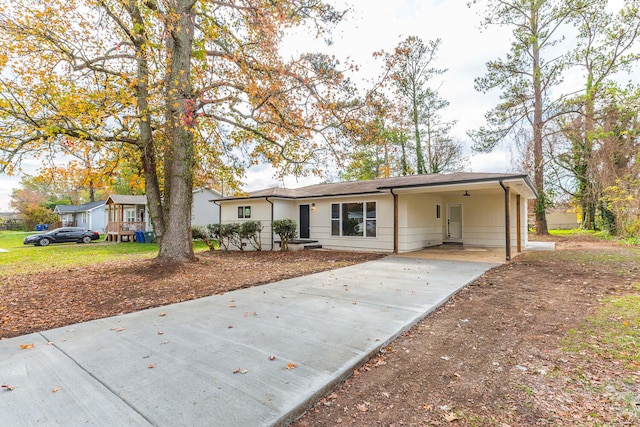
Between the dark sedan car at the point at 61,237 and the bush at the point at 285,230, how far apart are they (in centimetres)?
1629

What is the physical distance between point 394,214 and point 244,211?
24.5 ft

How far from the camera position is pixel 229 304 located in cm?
518

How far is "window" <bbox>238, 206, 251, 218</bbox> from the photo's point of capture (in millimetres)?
15078

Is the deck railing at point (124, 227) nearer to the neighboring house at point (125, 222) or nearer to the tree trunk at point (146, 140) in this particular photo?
the neighboring house at point (125, 222)

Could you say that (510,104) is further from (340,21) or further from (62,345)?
(62,345)

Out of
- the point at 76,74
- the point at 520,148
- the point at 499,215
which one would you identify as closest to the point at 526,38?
the point at 520,148

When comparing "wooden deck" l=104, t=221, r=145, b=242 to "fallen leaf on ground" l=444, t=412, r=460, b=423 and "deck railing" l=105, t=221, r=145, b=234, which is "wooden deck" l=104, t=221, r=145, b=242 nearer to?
"deck railing" l=105, t=221, r=145, b=234

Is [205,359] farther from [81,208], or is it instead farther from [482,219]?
[81,208]

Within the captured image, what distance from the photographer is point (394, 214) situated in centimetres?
1153

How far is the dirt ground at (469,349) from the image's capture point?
7.61 feet

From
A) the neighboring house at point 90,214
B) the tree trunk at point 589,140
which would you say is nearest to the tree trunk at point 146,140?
the tree trunk at point 589,140

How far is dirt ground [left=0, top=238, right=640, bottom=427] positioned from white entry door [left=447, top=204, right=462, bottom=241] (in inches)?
280

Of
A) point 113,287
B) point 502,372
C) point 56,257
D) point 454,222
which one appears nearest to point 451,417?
point 502,372

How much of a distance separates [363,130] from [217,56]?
4806 millimetres
